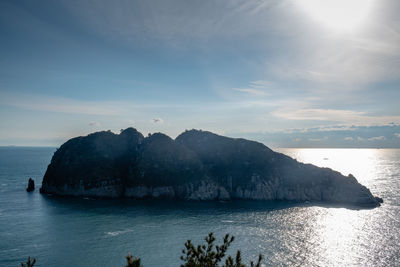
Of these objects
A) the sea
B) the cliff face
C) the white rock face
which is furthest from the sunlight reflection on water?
the cliff face

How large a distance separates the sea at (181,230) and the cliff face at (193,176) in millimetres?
11957

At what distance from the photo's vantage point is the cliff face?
514 feet

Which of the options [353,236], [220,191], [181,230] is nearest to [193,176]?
[220,191]

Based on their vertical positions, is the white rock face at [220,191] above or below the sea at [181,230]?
above

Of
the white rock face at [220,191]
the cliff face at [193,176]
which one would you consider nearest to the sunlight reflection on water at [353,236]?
the white rock face at [220,191]

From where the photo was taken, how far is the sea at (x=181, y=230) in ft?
243

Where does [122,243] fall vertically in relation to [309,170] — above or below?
below

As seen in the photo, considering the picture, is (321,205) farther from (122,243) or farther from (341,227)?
(122,243)

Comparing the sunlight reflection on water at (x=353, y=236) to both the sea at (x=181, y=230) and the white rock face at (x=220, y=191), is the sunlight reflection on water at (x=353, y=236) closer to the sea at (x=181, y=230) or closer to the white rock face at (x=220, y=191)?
the sea at (x=181, y=230)

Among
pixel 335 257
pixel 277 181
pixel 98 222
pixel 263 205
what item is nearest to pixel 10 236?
pixel 98 222

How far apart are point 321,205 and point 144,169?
387ft

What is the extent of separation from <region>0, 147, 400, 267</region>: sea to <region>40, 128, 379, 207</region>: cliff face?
11957 millimetres

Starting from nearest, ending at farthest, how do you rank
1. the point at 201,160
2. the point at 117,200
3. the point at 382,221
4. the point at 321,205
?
the point at 382,221, the point at 321,205, the point at 117,200, the point at 201,160

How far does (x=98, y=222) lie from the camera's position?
105938 mm
